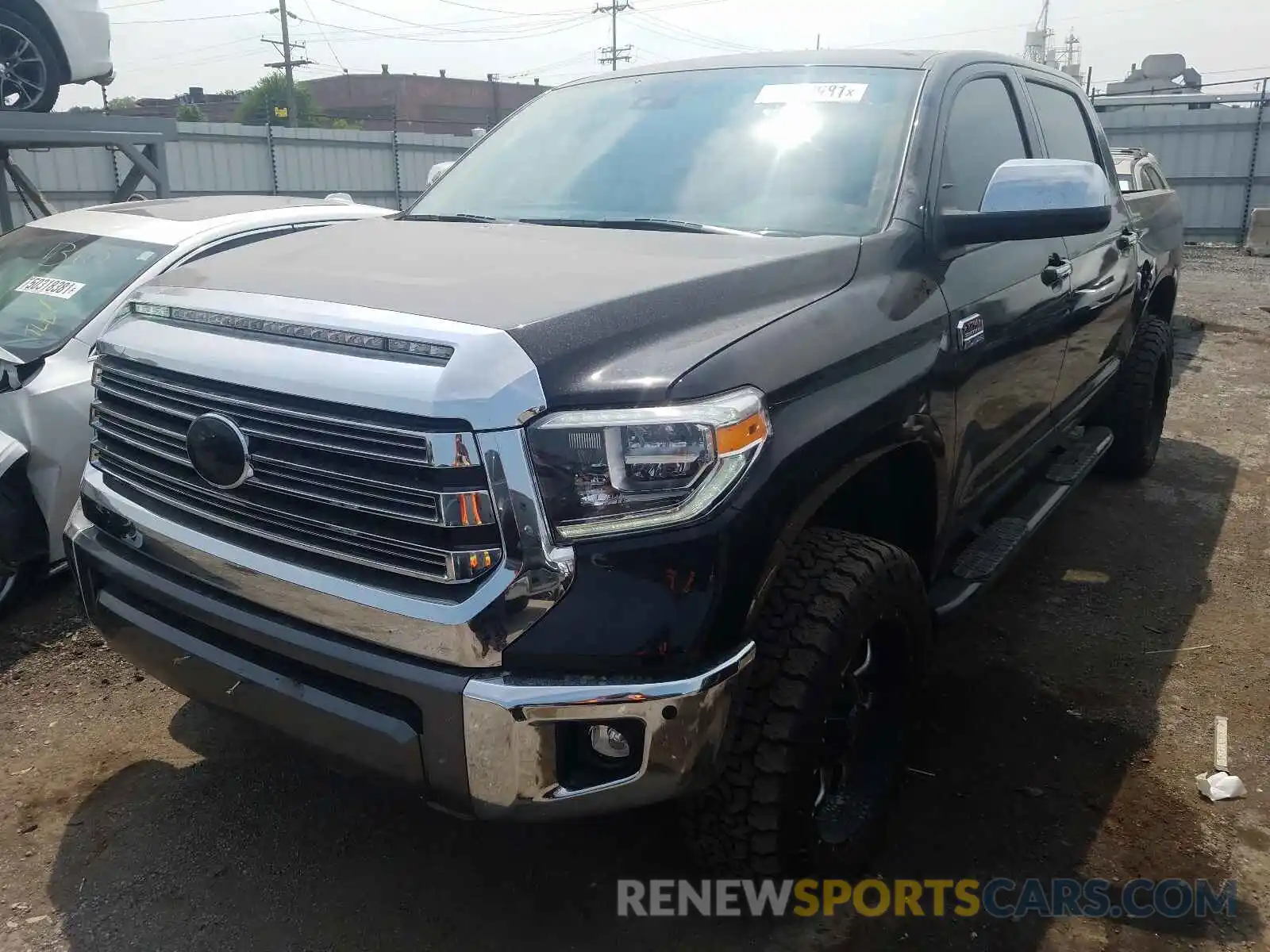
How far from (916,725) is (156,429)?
6.62 ft

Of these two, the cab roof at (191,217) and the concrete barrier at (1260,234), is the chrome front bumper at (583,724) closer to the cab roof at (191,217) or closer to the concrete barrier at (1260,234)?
the cab roof at (191,217)

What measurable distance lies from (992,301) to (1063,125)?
1614 mm

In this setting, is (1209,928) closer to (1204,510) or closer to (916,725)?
(916,725)

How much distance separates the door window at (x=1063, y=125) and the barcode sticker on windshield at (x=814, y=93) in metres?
1.13

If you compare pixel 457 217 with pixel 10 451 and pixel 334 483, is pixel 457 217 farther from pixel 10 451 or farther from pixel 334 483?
pixel 10 451

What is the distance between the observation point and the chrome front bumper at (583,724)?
6.02ft

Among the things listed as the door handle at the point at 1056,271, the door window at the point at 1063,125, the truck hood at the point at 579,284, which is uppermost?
the door window at the point at 1063,125

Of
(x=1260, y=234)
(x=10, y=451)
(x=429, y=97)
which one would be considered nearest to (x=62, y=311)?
(x=10, y=451)

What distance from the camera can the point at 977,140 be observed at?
3.19 metres

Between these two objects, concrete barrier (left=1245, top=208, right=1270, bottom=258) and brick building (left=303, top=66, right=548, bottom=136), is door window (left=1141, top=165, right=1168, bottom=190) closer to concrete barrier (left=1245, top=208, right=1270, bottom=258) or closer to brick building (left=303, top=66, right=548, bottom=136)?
concrete barrier (left=1245, top=208, right=1270, bottom=258)

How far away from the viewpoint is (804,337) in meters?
2.18

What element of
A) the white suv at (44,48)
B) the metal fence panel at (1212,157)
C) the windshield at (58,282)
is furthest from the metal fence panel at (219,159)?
the metal fence panel at (1212,157)

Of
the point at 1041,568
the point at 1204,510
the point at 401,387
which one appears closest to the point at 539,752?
the point at 401,387

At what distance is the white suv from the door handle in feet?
22.2
